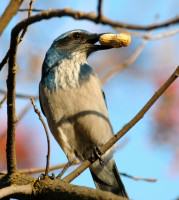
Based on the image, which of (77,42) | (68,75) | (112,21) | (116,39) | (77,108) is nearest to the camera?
(112,21)

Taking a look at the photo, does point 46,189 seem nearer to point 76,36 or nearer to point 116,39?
point 116,39

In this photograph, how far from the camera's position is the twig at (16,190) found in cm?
335

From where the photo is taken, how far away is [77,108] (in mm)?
5016

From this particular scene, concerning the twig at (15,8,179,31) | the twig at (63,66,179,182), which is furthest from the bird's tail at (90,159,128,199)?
the twig at (15,8,179,31)

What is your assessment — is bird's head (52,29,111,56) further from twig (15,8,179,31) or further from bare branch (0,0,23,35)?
twig (15,8,179,31)

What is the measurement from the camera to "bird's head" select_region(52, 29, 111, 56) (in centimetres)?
555

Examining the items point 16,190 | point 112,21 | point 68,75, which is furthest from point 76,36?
point 112,21

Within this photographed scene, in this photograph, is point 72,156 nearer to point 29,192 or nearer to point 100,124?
point 100,124

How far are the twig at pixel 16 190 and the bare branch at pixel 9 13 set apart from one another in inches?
40.0

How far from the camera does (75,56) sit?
5.58 m

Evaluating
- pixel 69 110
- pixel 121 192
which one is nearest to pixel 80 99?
pixel 69 110

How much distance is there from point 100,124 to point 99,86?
1.21 feet

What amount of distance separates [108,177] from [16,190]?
6.90 feet

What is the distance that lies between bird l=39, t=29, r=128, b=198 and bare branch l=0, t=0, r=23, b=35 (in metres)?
1.89
